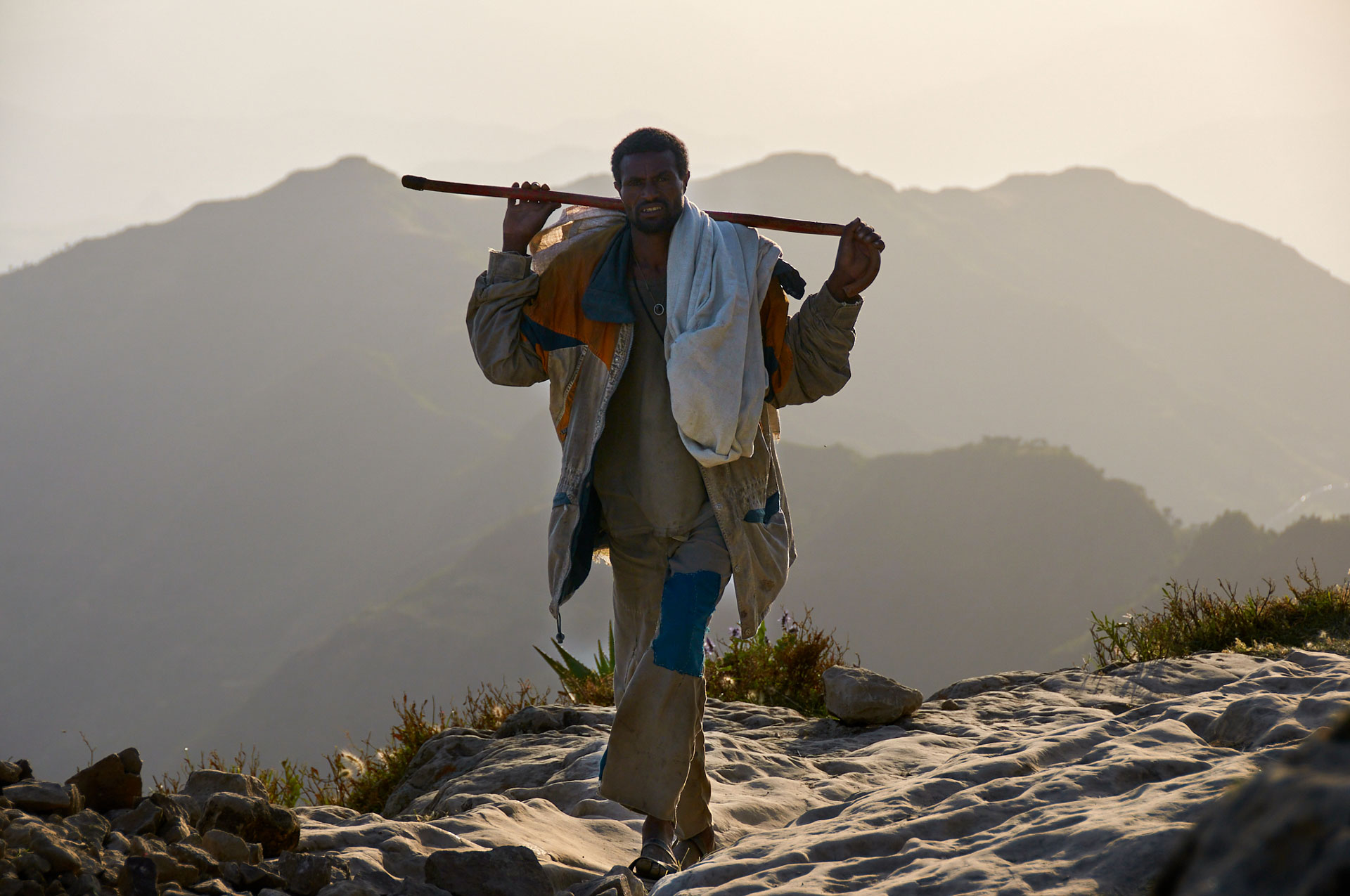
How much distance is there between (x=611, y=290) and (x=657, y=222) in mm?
316

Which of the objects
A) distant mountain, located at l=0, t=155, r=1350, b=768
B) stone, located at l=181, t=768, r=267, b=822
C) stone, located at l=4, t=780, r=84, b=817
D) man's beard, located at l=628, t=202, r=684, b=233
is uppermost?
distant mountain, located at l=0, t=155, r=1350, b=768

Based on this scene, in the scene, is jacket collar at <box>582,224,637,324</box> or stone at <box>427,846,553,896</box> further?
jacket collar at <box>582,224,637,324</box>

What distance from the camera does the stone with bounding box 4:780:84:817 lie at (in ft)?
9.82

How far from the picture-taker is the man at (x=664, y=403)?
137 inches

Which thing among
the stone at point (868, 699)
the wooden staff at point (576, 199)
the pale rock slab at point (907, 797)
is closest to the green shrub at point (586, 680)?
the pale rock slab at point (907, 797)

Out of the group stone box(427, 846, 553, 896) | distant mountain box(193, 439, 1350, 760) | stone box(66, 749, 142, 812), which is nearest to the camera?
stone box(427, 846, 553, 896)

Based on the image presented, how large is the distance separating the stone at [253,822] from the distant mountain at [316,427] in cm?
11569

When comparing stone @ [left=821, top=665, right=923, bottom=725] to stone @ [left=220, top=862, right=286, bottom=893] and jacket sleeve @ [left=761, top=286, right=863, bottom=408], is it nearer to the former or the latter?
jacket sleeve @ [left=761, top=286, right=863, bottom=408]

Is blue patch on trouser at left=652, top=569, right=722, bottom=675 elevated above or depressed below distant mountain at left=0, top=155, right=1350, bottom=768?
below

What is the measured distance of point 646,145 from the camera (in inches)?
152

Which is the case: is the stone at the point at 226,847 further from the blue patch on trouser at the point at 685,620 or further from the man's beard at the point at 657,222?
the man's beard at the point at 657,222

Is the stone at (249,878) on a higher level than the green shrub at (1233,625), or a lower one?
higher

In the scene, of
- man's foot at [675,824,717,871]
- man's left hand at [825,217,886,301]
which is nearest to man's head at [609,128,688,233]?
man's left hand at [825,217,886,301]

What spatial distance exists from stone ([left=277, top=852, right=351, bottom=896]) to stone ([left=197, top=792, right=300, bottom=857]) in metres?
0.34
